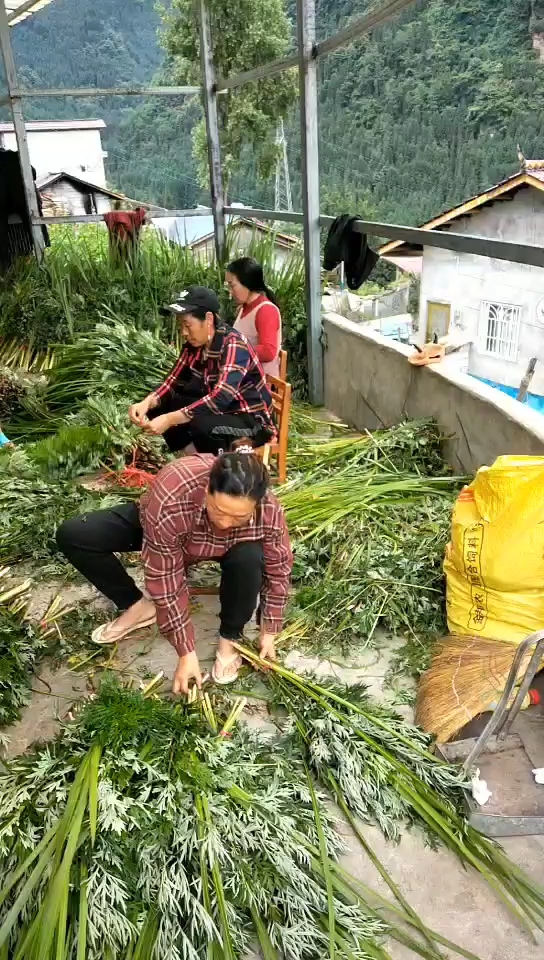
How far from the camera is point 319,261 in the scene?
16.9 feet

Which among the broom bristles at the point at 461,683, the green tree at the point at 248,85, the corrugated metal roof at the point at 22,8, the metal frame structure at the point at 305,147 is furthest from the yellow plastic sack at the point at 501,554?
the corrugated metal roof at the point at 22,8

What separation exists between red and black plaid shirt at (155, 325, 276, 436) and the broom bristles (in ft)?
4.95

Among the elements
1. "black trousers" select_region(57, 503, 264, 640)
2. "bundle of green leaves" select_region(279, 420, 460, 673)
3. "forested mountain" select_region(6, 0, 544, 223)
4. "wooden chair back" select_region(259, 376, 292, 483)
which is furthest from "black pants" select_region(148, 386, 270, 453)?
"forested mountain" select_region(6, 0, 544, 223)

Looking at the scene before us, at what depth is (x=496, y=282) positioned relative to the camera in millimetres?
3531

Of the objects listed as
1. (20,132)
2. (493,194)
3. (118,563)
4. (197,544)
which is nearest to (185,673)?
(197,544)

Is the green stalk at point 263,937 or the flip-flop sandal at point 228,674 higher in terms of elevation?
the green stalk at point 263,937

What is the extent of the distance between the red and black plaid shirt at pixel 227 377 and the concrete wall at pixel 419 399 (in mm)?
938

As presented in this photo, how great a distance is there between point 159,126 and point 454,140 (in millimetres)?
4859

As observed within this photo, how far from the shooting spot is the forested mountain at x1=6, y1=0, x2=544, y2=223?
3113mm

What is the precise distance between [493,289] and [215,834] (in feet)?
9.28

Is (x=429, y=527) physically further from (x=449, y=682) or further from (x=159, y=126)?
(x=159, y=126)

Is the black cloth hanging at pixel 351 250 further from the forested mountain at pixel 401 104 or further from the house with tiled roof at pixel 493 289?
the house with tiled roof at pixel 493 289

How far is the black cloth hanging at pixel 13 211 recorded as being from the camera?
22.7 feet

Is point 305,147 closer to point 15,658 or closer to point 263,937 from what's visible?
point 15,658
